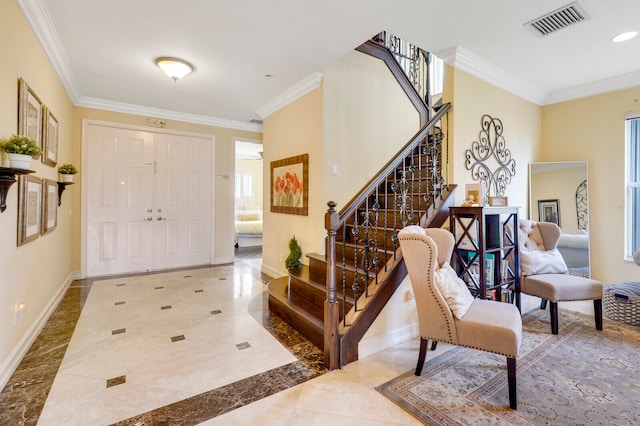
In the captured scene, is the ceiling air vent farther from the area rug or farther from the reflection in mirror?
the area rug

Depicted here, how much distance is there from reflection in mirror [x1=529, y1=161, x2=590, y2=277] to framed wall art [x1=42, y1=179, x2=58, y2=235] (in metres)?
5.69

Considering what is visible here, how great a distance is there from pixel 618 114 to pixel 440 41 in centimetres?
274

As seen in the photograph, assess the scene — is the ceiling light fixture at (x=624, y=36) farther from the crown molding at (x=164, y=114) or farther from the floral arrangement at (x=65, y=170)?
the floral arrangement at (x=65, y=170)

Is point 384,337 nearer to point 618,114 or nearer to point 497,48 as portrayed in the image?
point 497,48

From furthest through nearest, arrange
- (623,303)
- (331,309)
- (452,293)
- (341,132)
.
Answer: (341,132), (623,303), (331,309), (452,293)

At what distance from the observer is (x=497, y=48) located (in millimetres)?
3143

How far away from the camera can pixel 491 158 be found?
365 cm

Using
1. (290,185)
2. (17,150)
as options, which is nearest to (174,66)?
(17,150)

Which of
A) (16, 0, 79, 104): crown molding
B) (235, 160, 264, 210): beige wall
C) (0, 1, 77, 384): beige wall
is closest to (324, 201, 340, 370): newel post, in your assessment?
(0, 1, 77, 384): beige wall

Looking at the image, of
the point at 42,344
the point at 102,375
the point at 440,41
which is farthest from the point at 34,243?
the point at 440,41

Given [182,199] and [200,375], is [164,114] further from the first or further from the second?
[200,375]

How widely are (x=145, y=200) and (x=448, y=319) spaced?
16.5 ft

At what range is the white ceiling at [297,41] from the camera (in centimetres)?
251

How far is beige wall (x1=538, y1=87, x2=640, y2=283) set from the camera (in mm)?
3883
